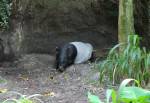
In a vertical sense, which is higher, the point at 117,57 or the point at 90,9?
the point at 90,9

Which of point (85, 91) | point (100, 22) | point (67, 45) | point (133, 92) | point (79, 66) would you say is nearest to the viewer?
point (133, 92)

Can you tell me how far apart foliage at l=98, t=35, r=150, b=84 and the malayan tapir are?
237 centimetres

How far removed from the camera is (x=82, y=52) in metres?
9.41

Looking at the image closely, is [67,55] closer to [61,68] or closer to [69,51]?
[69,51]

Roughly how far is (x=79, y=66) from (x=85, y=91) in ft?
6.97

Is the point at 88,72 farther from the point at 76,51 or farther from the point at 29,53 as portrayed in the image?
the point at 29,53

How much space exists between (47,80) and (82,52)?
5.87 ft

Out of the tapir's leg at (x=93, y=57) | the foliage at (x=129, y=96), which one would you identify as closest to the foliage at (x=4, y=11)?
the tapir's leg at (x=93, y=57)

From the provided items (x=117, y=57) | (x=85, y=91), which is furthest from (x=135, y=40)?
(x=85, y=91)

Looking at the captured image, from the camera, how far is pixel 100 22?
32.9 ft

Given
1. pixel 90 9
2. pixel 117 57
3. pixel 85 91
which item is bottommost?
pixel 85 91

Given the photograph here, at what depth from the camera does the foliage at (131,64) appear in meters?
6.63

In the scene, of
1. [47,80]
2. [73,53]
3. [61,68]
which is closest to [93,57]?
[73,53]

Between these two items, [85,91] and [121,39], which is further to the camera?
[121,39]
